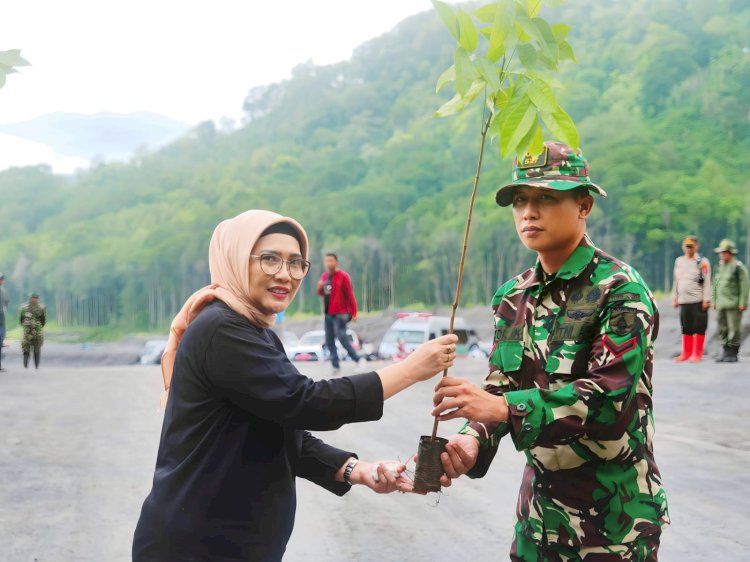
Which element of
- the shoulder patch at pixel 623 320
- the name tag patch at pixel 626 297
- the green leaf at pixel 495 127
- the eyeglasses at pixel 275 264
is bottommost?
the shoulder patch at pixel 623 320

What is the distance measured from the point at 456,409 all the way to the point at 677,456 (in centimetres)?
579

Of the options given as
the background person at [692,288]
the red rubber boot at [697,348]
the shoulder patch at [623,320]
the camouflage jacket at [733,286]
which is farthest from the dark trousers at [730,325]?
the shoulder patch at [623,320]

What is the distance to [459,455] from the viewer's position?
8.77 ft

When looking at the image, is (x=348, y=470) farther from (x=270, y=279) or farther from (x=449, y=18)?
(x=449, y=18)

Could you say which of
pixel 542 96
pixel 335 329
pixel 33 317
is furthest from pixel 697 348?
pixel 542 96

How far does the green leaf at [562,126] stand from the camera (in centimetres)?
248

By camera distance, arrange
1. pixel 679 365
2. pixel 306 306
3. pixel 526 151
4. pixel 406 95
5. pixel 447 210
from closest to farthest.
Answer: pixel 526 151 → pixel 679 365 → pixel 306 306 → pixel 447 210 → pixel 406 95

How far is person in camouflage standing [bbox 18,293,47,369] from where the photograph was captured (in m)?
20.3

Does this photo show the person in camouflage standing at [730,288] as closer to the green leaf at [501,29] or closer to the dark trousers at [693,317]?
the dark trousers at [693,317]

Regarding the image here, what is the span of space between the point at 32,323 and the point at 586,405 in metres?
20.2

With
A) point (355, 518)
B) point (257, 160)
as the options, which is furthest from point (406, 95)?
point (355, 518)

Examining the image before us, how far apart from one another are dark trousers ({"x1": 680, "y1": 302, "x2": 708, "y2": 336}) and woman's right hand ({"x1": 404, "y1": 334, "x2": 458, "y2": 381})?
13611 mm

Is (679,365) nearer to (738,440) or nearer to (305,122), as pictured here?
(738,440)

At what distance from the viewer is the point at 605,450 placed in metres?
2.38
